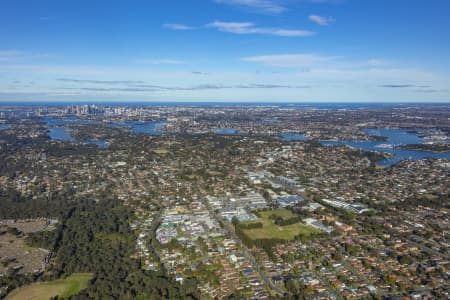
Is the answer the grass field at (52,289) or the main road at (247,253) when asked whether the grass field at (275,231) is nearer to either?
the main road at (247,253)

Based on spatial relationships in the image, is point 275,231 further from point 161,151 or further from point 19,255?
point 161,151

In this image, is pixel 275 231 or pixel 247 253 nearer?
pixel 247 253

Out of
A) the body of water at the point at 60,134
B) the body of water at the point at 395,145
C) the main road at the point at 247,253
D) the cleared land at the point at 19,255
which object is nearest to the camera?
the main road at the point at 247,253

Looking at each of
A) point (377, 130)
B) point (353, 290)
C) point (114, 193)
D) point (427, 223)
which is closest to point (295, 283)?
point (353, 290)

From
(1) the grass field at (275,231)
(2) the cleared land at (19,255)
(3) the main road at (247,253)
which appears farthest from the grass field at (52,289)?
(1) the grass field at (275,231)

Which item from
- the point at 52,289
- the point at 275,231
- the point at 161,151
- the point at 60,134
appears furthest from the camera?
the point at 60,134

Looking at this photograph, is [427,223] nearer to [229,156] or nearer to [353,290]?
[353,290]

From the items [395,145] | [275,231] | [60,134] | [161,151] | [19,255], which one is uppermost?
[60,134]

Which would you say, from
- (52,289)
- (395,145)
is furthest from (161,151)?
(395,145)

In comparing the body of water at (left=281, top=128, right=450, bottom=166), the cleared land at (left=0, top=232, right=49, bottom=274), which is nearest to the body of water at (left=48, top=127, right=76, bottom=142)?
the body of water at (left=281, top=128, right=450, bottom=166)
